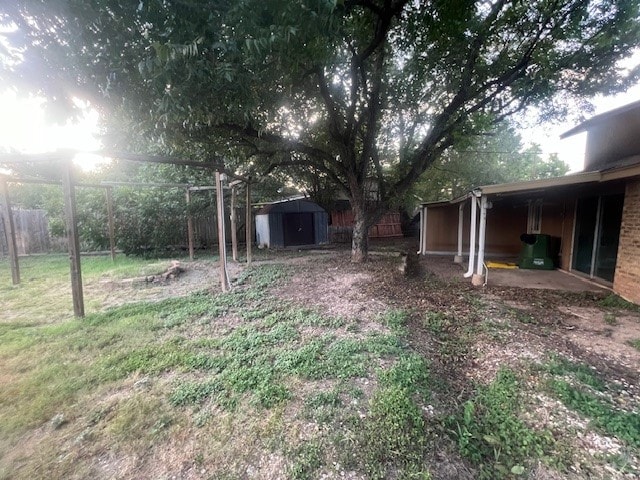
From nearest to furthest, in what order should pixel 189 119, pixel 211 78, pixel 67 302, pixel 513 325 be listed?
pixel 211 78 → pixel 513 325 → pixel 189 119 → pixel 67 302

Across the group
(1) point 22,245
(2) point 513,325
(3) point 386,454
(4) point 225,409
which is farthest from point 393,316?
(1) point 22,245

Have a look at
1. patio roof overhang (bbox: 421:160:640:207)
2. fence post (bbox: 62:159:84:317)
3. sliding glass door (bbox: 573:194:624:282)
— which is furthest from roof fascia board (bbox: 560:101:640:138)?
fence post (bbox: 62:159:84:317)

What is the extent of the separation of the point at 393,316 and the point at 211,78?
12.4ft

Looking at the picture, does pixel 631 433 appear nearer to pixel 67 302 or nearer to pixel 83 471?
pixel 83 471

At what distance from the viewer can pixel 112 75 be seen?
10.8ft

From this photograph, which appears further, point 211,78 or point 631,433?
point 211,78

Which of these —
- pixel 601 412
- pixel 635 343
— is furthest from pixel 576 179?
pixel 601 412

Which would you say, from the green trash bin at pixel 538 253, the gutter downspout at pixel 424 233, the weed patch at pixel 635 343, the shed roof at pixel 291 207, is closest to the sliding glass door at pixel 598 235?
the green trash bin at pixel 538 253

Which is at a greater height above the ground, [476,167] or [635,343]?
[476,167]

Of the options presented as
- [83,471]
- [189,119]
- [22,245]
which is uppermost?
[189,119]

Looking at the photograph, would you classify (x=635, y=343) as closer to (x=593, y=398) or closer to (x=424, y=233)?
(x=593, y=398)

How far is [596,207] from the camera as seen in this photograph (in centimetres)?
564

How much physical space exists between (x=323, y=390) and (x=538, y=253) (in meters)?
7.20

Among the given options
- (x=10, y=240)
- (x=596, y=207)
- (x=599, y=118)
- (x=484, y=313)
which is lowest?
(x=484, y=313)
